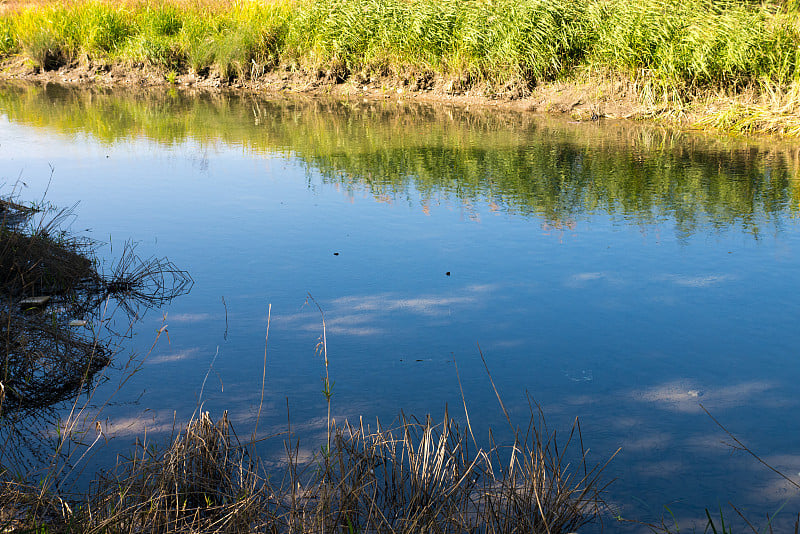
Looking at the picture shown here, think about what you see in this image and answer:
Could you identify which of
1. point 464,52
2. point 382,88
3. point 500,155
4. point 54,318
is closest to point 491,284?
point 54,318

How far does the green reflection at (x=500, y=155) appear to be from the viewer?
7.37m

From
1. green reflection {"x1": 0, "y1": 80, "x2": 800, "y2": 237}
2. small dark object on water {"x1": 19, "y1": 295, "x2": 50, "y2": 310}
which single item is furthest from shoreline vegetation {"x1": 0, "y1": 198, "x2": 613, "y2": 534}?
green reflection {"x1": 0, "y1": 80, "x2": 800, "y2": 237}

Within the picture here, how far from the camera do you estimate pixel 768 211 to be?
23.1 ft

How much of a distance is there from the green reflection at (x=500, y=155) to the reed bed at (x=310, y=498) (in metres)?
4.23

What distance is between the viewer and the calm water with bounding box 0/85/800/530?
12.0ft

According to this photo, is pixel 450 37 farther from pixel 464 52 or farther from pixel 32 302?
pixel 32 302

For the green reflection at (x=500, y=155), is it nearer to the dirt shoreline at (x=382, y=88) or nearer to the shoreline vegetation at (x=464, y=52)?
the dirt shoreline at (x=382, y=88)

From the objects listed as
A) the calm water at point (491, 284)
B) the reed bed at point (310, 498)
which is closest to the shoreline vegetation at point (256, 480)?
the reed bed at point (310, 498)

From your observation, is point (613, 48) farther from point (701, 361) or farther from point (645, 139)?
point (701, 361)

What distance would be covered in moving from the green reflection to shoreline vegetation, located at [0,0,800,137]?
2.77 ft

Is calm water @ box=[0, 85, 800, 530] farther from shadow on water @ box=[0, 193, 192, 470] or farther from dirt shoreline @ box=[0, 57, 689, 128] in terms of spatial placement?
dirt shoreline @ box=[0, 57, 689, 128]

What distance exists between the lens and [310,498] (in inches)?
112

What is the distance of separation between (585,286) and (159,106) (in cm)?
1188

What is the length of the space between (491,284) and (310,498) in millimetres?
2742
